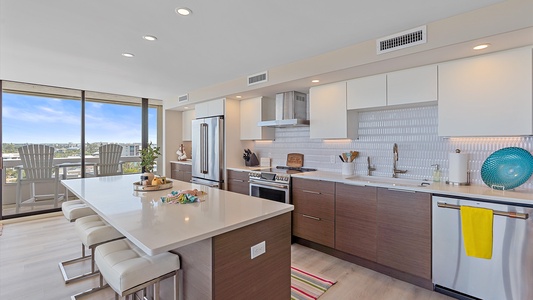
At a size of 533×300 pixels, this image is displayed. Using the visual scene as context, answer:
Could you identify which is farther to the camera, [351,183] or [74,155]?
[74,155]

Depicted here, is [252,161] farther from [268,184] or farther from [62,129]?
[62,129]

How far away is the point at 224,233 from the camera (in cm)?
142

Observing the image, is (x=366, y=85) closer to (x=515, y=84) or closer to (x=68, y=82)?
(x=515, y=84)

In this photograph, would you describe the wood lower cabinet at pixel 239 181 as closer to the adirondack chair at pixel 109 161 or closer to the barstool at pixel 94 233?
the barstool at pixel 94 233

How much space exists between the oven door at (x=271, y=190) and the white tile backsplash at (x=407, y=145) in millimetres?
739

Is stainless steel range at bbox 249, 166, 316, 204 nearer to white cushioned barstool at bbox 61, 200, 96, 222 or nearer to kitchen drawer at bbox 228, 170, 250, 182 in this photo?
kitchen drawer at bbox 228, 170, 250, 182

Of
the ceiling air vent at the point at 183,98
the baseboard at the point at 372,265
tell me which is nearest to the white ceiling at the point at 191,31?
the ceiling air vent at the point at 183,98

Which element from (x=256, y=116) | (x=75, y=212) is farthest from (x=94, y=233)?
(x=256, y=116)

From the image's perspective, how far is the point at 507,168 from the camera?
226 cm

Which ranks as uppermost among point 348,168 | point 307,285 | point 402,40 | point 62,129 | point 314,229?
point 402,40

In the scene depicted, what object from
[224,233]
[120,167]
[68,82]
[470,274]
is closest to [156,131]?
[120,167]

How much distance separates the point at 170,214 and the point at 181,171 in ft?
13.5

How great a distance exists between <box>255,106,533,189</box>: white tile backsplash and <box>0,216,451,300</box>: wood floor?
3.95 ft

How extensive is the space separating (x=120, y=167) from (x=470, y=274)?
18.5 ft
